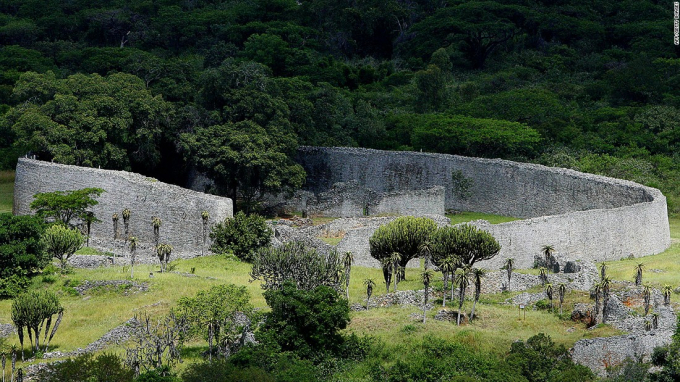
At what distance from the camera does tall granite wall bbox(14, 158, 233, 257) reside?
225ft

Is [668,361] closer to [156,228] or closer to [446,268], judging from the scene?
[446,268]

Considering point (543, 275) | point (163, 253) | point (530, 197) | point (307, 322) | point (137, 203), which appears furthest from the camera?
point (530, 197)

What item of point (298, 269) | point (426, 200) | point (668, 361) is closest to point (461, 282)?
point (298, 269)

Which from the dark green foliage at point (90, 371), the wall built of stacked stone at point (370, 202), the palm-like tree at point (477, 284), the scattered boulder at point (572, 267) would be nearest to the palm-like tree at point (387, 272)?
the palm-like tree at point (477, 284)

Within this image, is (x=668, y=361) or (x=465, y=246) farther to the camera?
(x=465, y=246)

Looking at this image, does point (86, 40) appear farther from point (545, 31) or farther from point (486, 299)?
point (486, 299)

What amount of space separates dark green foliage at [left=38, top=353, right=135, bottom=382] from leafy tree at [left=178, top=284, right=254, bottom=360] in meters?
4.22

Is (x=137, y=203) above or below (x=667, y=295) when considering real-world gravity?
above

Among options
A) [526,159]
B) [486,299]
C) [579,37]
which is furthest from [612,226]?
[579,37]

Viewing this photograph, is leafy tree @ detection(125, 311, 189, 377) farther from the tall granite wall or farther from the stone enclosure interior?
the tall granite wall

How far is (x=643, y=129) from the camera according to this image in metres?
92.2

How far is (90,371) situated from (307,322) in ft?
28.9

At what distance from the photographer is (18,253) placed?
60.3 meters

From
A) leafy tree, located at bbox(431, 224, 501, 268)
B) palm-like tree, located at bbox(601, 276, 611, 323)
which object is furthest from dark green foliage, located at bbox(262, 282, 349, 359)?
palm-like tree, located at bbox(601, 276, 611, 323)
